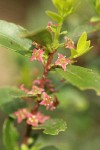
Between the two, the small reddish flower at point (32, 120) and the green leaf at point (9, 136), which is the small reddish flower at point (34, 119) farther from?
the green leaf at point (9, 136)

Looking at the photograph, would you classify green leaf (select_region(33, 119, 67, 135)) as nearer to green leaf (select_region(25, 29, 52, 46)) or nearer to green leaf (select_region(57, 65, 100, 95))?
green leaf (select_region(57, 65, 100, 95))

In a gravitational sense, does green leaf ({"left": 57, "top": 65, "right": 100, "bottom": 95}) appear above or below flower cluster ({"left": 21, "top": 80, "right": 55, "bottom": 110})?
above

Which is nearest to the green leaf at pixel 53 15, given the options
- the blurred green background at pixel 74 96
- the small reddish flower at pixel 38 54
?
the small reddish flower at pixel 38 54

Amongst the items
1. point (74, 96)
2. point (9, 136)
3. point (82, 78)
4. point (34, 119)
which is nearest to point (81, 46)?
point (82, 78)

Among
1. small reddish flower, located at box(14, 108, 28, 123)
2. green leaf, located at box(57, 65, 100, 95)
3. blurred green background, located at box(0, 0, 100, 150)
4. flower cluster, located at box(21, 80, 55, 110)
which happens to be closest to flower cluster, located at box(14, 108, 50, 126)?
small reddish flower, located at box(14, 108, 28, 123)

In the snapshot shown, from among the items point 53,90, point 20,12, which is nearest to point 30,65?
point 53,90

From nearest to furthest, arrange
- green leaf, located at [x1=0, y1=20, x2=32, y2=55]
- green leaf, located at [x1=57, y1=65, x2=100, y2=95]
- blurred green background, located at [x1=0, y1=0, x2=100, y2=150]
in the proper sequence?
green leaf, located at [x1=57, y1=65, x2=100, y2=95] < green leaf, located at [x1=0, y1=20, x2=32, y2=55] < blurred green background, located at [x1=0, y1=0, x2=100, y2=150]
